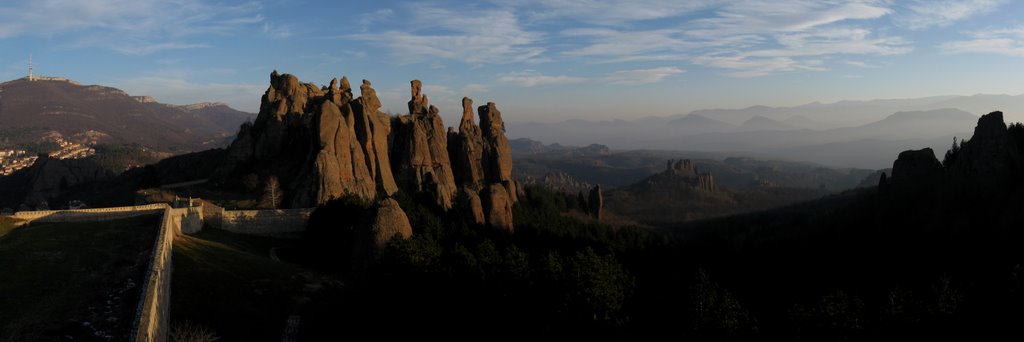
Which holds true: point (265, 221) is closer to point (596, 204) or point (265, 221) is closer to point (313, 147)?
point (313, 147)

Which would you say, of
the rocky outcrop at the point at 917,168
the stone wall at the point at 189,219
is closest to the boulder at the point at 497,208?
the stone wall at the point at 189,219

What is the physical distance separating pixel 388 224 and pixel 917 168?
64.2 m

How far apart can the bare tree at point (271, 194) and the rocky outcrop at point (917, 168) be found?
245ft

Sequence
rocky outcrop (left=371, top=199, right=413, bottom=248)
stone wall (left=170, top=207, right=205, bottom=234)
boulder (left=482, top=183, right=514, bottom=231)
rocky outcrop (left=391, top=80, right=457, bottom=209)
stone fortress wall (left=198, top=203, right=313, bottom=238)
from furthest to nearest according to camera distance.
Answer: rocky outcrop (left=391, top=80, right=457, bottom=209) < boulder (left=482, top=183, right=514, bottom=231) < stone fortress wall (left=198, top=203, right=313, bottom=238) < stone wall (left=170, top=207, right=205, bottom=234) < rocky outcrop (left=371, top=199, right=413, bottom=248)

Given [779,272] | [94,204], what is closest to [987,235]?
[779,272]

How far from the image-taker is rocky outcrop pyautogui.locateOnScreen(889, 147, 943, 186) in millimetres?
73500

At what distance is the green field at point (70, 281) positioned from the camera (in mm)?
25047

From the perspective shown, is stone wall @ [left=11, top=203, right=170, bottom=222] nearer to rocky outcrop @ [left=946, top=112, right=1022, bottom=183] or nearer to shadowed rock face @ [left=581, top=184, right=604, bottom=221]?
rocky outcrop @ [left=946, top=112, right=1022, bottom=183]

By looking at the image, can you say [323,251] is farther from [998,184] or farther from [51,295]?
[998,184]

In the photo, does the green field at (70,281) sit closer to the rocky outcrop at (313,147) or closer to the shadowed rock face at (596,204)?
the rocky outcrop at (313,147)

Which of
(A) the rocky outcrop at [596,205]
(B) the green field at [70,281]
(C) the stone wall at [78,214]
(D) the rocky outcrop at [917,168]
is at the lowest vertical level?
(A) the rocky outcrop at [596,205]

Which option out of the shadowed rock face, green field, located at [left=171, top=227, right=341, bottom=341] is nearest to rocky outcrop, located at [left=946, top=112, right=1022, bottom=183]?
green field, located at [left=171, top=227, right=341, bottom=341]

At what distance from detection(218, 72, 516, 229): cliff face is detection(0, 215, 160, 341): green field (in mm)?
28363

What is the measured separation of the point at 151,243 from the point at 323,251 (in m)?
20.8
